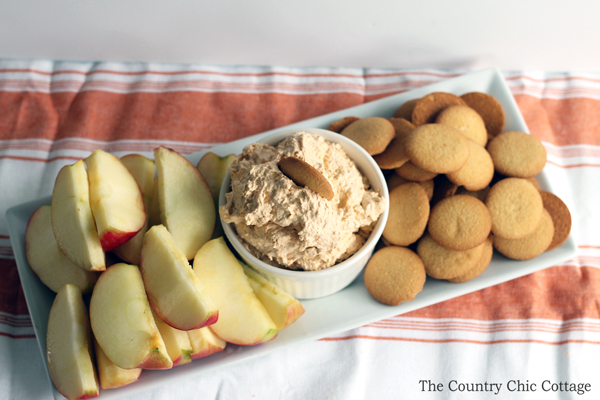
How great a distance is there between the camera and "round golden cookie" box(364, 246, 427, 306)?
1357mm

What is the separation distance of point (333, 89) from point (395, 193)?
27.4 inches

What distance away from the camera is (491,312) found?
62.4 inches

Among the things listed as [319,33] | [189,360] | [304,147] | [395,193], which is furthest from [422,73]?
[189,360]

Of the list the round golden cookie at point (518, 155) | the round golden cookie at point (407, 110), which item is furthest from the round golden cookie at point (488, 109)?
the round golden cookie at point (407, 110)

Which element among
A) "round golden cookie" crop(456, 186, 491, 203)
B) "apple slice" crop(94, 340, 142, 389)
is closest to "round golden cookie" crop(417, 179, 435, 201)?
"round golden cookie" crop(456, 186, 491, 203)

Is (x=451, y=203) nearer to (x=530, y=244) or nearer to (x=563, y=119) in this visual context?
(x=530, y=244)

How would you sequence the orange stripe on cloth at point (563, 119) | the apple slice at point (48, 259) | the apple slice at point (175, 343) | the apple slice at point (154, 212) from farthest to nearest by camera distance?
1. the orange stripe on cloth at point (563, 119)
2. the apple slice at point (154, 212)
3. the apple slice at point (48, 259)
4. the apple slice at point (175, 343)

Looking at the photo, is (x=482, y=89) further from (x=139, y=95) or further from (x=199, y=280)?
Result: (x=139, y=95)

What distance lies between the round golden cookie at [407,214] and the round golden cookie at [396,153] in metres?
0.09

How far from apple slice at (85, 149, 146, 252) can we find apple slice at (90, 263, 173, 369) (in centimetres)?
9

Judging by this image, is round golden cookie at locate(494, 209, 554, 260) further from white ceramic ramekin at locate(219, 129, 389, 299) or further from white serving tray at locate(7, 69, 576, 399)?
white ceramic ramekin at locate(219, 129, 389, 299)

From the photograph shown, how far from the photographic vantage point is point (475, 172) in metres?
1.42

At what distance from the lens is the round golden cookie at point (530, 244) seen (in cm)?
139

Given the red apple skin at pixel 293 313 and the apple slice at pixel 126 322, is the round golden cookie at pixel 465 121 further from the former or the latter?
the apple slice at pixel 126 322
